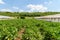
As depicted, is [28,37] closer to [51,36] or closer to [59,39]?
[51,36]

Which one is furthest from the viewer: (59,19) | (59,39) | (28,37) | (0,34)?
(59,19)

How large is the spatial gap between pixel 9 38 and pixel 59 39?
3.84 metres

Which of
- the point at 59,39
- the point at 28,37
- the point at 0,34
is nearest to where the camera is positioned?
the point at 59,39

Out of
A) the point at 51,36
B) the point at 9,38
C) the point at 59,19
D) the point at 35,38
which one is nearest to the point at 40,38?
the point at 35,38

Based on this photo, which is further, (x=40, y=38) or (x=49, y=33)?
(x=40, y=38)

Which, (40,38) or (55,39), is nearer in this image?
(55,39)

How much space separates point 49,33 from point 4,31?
3.52 meters

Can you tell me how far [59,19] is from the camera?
43531mm

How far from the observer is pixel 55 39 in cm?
1347

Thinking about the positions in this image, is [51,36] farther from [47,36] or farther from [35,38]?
[35,38]

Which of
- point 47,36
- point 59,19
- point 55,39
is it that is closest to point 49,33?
point 47,36

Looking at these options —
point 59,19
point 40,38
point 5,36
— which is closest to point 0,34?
point 5,36

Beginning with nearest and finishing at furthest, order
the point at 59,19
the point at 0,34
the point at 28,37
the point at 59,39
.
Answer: the point at 59,39 → the point at 0,34 → the point at 28,37 → the point at 59,19

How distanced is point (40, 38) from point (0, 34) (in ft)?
11.4
